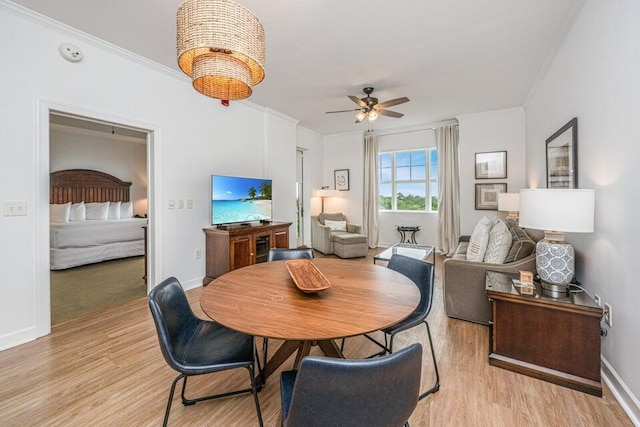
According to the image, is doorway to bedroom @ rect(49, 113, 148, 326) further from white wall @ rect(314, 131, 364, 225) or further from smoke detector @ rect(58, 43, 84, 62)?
white wall @ rect(314, 131, 364, 225)

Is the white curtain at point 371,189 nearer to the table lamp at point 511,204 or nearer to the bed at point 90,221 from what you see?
the table lamp at point 511,204

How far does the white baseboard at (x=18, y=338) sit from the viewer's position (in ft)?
7.20

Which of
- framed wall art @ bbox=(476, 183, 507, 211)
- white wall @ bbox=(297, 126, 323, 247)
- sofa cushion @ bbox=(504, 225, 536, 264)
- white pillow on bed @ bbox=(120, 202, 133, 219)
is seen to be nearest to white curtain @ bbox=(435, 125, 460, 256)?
framed wall art @ bbox=(476, 183, 507, 211)

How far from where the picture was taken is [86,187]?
621 centimetres

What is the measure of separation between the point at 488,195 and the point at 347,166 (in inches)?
115

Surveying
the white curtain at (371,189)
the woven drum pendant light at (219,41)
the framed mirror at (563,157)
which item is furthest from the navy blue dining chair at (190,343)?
the white curtain at (371,189)

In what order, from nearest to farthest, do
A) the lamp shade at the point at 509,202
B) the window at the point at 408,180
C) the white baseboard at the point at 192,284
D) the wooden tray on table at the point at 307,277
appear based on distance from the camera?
the wooden tray on table at the point at 307,277 → the white baseboard at the point at 192,284 → the lamp shade at the point at 509,202 → the window at the point at 408,180

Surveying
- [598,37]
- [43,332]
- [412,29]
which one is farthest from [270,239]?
[598,37]

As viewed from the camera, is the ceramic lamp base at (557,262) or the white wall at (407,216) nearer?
the ceramic lamp base at (557,262)

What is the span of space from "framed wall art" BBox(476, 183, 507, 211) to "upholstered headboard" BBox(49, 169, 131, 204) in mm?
7687

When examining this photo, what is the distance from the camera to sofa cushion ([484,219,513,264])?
269cm

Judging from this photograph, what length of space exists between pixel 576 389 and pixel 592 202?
45.5 inches

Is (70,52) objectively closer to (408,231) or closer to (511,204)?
(511,204)

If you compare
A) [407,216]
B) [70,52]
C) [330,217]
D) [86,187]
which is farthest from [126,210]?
[407,216]
